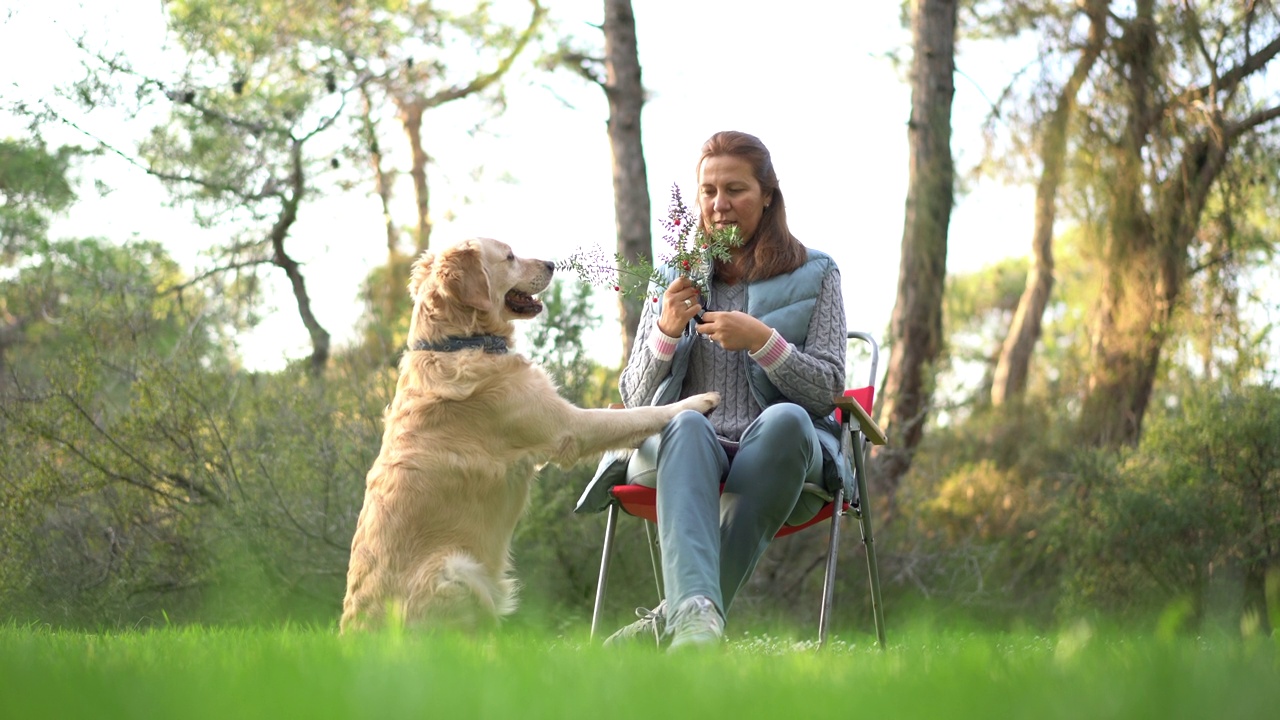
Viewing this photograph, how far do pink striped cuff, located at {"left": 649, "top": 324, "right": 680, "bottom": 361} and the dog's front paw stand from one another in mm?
150

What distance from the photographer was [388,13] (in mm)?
9641

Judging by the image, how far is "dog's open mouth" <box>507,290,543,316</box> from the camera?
11.9 feet

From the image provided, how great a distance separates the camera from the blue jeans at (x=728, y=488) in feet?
9.75

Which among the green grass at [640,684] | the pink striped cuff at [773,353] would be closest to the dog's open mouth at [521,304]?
the pink striped cuff at [773,353]

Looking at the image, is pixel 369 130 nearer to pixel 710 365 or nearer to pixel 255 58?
pixel 255 58

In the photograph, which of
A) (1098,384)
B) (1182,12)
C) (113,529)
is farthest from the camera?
(1098,384)

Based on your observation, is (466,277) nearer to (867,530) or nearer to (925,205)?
(867,530)

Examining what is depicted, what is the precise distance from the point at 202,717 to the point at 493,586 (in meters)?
1.74

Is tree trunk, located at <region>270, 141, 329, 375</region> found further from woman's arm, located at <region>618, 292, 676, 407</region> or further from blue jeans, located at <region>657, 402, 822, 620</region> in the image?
blue jeans, located at <region>657, 402, 822, 620</region>

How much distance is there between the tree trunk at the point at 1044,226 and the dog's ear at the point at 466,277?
5.69 m

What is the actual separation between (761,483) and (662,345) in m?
0.55

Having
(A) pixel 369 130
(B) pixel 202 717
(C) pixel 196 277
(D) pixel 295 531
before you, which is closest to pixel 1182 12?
(A) pixel 369 130

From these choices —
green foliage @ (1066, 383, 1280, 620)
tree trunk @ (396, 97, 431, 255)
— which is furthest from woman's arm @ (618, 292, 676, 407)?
tree trunk @ (396, 97, 431, 255)

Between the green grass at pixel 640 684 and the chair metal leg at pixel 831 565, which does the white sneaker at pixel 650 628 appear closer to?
the chair metal leg at pixel 831 565
